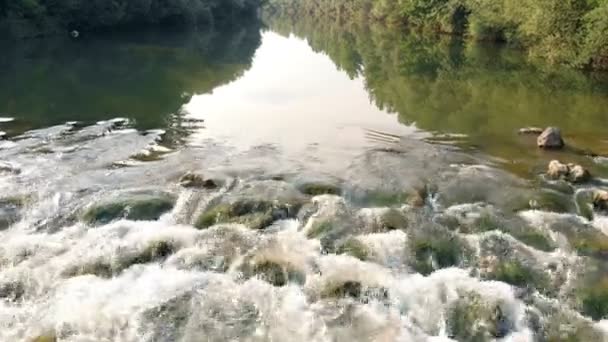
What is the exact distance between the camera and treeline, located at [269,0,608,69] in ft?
133

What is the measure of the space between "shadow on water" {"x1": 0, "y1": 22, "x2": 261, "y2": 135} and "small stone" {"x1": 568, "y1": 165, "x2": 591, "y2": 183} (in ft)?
49.9

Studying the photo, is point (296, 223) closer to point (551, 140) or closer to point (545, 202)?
point (545, 202)

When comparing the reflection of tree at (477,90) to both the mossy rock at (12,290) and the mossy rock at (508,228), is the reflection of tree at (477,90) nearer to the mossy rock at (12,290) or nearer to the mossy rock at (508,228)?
the mossy rock at (508,228)

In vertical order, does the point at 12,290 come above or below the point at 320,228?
below

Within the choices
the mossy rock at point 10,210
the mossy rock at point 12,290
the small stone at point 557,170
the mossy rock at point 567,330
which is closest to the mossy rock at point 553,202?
the small stone at point 557,170

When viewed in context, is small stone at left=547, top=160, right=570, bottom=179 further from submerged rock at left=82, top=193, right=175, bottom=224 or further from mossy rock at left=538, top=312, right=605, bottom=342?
submerged rock at left=82, top=193, right=175, bottom=224

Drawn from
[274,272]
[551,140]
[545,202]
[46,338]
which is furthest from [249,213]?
[551,140]

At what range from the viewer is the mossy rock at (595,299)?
12.0 meters

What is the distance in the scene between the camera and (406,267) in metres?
13.3

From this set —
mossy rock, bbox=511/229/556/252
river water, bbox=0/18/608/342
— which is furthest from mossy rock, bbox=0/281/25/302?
mossy rock, bbox=511/229/556/252

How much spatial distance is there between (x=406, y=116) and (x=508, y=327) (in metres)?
17.1

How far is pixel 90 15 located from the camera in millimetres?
75500

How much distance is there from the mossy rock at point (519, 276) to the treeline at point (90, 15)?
206 feet

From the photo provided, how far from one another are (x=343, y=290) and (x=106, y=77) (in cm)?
3082
